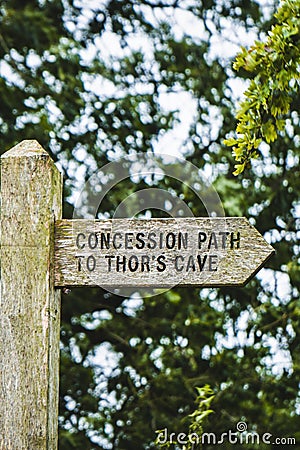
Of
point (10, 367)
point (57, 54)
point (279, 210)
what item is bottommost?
point (10, 367)

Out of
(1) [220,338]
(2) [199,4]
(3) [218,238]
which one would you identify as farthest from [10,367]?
(2) [199,4]

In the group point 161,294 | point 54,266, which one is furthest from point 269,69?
point 161,294

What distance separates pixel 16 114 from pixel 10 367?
6.92 feet

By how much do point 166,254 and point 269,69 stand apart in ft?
1.27

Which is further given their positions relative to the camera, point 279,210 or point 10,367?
point 279,210

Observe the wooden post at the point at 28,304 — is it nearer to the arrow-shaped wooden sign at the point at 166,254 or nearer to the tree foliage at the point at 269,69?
the arrow-shaped wooden sign at the point at 166,254

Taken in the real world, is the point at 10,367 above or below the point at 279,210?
below

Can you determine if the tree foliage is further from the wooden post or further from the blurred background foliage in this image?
the blurred background foliage

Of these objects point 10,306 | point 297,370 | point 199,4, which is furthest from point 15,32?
point 10,306

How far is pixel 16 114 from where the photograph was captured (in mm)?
3604

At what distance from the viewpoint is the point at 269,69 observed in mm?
1553

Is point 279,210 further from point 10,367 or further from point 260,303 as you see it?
point 10,367

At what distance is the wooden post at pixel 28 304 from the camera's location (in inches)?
63.5

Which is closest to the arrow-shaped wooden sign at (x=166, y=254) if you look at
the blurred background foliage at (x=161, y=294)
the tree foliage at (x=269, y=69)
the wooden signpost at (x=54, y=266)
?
the wooden signpost at (x=54, y=266)
